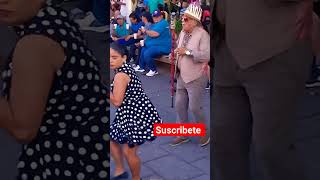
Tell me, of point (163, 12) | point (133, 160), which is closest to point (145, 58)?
point (163, 12)

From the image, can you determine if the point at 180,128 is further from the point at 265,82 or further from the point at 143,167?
the point at 265,82

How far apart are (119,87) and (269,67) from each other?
0.68 meters

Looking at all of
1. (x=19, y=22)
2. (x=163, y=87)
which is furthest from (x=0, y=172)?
(x=19, y=22)

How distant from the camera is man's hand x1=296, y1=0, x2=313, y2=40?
145 centimetres

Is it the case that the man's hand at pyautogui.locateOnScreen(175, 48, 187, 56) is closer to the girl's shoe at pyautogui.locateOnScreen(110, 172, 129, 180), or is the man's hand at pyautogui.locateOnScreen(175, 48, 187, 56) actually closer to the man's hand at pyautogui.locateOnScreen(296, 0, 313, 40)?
the girl's shoe at pyautogui.locateOnScreen(110, 172, 129, 180)

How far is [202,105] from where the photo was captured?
212 centimetres

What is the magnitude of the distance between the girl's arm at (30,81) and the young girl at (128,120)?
2.15 ft

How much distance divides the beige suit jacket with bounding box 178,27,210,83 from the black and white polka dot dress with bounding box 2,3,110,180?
22.4 inches

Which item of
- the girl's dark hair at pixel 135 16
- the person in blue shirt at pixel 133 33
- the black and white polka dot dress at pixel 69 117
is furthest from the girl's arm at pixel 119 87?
the black and white polka dot dress at pixel 69 117

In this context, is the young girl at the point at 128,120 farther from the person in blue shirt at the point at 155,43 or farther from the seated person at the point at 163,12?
the seated person at the point at 163,12

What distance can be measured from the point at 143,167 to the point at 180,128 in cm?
26

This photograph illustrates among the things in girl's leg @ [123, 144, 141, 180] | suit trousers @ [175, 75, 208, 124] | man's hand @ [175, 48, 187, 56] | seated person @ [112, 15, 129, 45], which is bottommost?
girl's leg @ [123, 144, 141, 180]

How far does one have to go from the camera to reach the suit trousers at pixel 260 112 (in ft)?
4.75
